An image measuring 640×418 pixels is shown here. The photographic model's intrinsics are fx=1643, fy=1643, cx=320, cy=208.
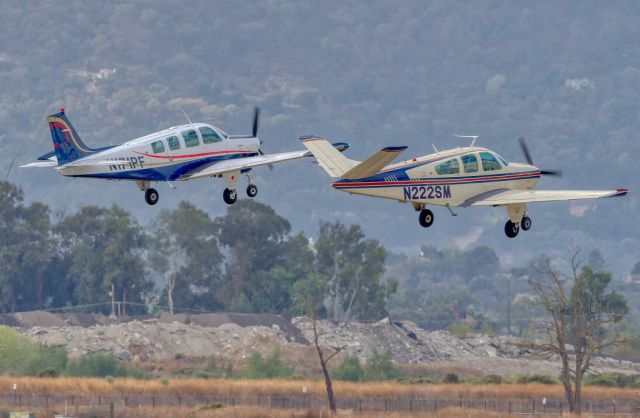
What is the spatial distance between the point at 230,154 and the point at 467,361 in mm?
77387

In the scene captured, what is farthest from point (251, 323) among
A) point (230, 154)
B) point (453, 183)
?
point (453, 183)

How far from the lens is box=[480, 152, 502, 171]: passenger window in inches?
2938

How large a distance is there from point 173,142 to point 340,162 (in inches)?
516

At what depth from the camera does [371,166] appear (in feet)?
223

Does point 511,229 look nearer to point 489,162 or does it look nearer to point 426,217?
point 489,162

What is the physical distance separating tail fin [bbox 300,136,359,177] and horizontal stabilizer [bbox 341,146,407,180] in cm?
123

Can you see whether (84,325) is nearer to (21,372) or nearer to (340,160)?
(21,372)

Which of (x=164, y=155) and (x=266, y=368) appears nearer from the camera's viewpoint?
(x=164, y=155)

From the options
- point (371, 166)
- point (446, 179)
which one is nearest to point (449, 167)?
point (446, 179)

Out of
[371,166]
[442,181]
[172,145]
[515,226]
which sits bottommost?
[515,226]

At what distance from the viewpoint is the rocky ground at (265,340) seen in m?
146

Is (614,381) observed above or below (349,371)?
below

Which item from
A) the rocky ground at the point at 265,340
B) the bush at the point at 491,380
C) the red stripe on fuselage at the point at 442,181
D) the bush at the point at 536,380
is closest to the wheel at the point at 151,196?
the red stripe on fuselage at the point at 442,181

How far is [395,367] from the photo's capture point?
147 metres
